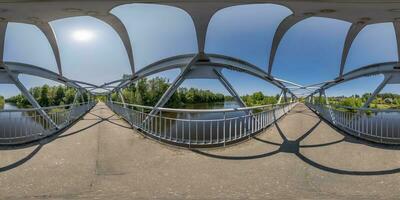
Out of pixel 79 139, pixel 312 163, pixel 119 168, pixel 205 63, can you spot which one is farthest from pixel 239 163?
Answer: pixel 205 63

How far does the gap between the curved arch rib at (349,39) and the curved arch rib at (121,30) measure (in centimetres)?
1311

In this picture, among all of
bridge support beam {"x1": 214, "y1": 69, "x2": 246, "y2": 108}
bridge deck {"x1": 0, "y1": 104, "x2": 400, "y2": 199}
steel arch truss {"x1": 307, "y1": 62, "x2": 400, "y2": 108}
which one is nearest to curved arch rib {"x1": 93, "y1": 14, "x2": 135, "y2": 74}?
bridge support beam {"x1": 214, "y1": 69, "x2": 246, "y2": 108}

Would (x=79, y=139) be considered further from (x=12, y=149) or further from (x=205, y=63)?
(x=205, y=63)

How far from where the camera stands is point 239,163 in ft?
17.7

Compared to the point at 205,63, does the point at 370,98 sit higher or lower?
lower

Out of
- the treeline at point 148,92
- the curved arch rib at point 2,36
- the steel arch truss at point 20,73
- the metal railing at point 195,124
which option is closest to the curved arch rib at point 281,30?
the metal railing at point 195,124

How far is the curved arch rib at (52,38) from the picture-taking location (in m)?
15.6

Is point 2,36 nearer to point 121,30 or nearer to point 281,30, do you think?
point 121,30

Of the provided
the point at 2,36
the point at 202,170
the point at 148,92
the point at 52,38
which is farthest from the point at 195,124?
the point at 148,92

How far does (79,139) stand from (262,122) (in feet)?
19.6

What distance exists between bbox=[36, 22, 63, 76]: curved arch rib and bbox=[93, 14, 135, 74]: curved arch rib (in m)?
3.45

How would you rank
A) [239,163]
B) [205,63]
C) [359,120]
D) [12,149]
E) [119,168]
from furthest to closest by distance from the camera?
1. [205,63]
2. [359,120]
3. [12,149]
4. [239,163]
5. [119,168]

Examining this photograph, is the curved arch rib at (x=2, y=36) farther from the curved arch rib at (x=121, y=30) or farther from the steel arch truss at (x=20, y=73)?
the curved arch rib at (x=121, y=30)

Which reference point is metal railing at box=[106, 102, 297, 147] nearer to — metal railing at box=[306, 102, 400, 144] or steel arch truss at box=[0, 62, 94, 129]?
metal railing at box=[306, 102, 400, 144]
